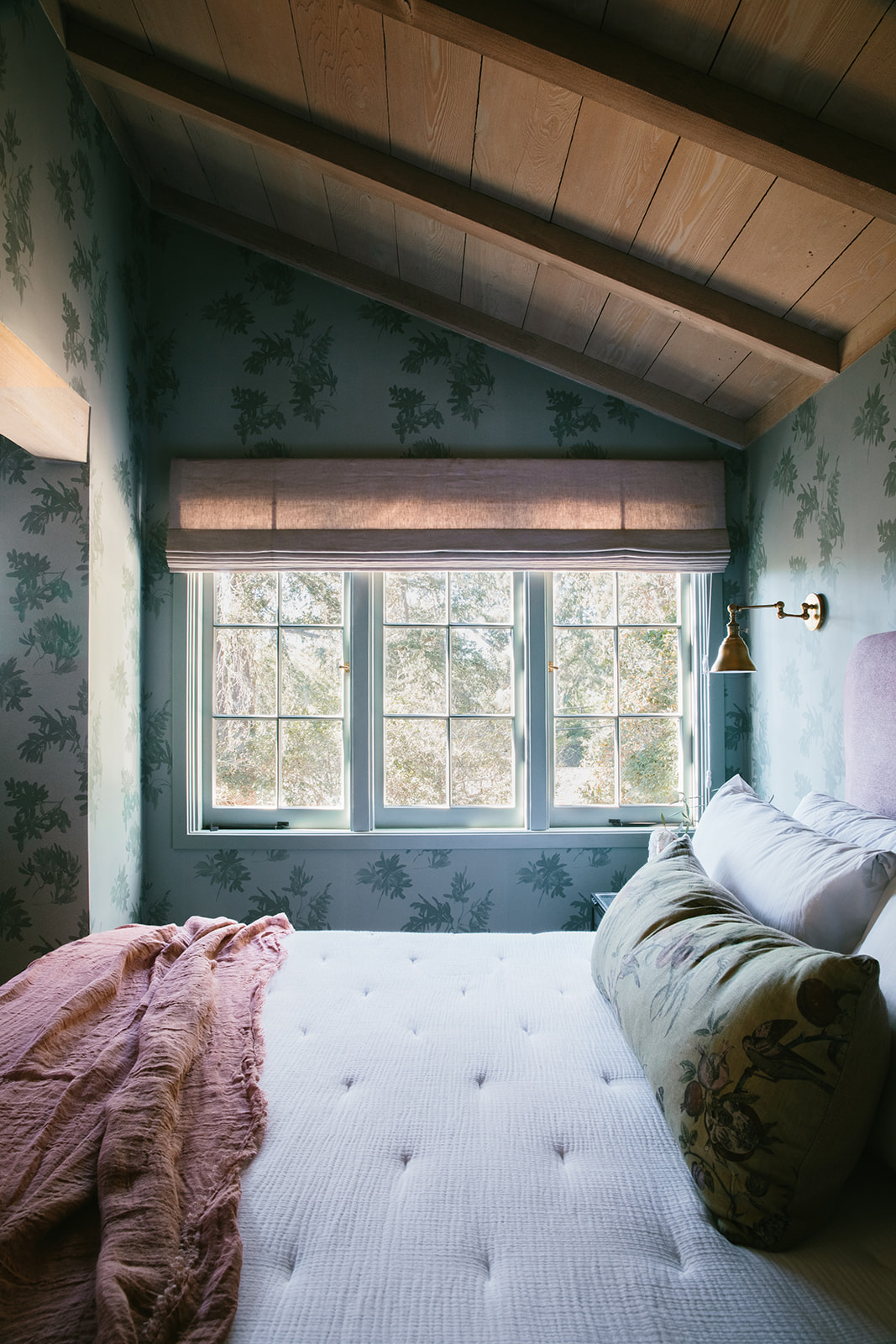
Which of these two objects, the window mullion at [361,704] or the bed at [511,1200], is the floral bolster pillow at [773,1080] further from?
the window mullion at [361,704]

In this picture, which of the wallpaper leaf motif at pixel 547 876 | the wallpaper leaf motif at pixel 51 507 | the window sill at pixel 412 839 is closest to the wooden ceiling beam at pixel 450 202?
the wallpaper leaf motif at pixel 51 507

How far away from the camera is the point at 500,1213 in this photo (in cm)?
93

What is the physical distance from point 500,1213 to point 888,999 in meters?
0.56

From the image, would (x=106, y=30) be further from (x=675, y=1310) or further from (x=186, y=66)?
(x=675, y=1310)

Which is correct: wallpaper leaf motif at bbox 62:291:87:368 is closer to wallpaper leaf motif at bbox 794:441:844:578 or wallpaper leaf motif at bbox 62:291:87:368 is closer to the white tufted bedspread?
the white tufted bedspread

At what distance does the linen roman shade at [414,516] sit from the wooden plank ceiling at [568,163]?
397mm

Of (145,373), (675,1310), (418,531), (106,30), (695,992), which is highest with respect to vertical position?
(106,30)

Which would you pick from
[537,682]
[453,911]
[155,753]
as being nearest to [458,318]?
[537,682]

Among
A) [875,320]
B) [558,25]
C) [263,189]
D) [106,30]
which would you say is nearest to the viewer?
A: [558,25]

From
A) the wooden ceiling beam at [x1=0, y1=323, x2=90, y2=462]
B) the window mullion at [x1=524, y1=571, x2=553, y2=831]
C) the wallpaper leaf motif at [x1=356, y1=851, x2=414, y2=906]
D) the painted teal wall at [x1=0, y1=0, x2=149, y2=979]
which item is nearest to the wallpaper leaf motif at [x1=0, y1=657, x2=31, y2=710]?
the painted teal wall at [x1=0, y1=0, x2=149, y2=979]

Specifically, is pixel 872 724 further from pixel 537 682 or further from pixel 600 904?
pixel 537 682

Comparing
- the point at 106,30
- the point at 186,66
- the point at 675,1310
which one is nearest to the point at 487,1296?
the point at 675,1310

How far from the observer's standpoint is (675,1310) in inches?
31.5

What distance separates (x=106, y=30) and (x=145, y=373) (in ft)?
3.31
